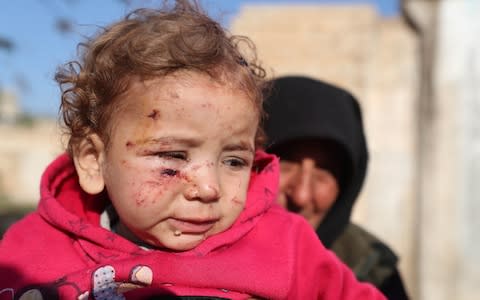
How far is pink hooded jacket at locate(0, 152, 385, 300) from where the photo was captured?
1835 mm

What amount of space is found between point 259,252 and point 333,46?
302 inches

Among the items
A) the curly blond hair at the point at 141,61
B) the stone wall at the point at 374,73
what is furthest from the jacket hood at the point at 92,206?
the stone wall at the point at 374,73

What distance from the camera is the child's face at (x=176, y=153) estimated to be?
1.81 meters

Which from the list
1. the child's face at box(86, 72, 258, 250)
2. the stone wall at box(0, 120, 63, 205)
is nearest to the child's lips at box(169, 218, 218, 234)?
the child's face at box(86, 72, 258, 250)

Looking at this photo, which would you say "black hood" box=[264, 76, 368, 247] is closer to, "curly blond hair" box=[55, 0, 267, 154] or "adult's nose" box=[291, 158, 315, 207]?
"adult's nose" box=[291, 158, 315, 207]

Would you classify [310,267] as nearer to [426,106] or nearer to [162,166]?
[162,166]

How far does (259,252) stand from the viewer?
1.97 meters

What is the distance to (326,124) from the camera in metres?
3.01

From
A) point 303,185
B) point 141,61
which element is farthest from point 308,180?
point 141,61

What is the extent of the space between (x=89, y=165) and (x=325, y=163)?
137 centimetres

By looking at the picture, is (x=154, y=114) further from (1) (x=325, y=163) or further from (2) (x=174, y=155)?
(1) (x=325, y=163)

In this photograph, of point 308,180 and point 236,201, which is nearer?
point 236,201

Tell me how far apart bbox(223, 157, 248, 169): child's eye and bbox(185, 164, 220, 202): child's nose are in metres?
0.09

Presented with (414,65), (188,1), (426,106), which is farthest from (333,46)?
(188,1)
